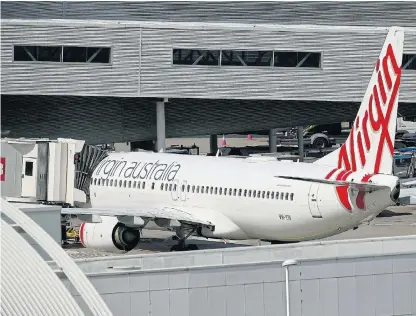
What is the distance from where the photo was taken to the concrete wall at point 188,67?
2827 inches

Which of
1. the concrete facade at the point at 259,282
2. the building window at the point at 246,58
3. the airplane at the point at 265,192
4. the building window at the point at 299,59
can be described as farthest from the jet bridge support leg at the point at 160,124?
the concrete facade at the point at 259,282

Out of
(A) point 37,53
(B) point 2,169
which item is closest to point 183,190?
(B) point 2,169

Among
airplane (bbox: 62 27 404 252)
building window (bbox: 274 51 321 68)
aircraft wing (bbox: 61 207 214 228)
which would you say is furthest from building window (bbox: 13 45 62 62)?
aircraft wing (bbox: 61 207 214 228)

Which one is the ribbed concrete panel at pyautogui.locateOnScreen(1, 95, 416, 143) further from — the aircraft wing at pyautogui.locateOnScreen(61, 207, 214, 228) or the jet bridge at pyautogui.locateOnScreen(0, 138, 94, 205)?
the aircraft wing at pyautogui.locateOnScreen(61, 207, 214, 228)

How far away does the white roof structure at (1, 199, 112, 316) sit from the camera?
83.8 ft

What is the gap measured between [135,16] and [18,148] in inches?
1164

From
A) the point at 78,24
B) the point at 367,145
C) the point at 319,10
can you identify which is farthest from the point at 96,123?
the point at 367,145

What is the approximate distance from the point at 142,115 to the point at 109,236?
82.6 ft

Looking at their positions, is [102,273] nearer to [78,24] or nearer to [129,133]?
[78,24]

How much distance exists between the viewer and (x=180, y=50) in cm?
7288

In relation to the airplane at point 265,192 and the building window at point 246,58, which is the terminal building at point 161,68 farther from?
the airplane at point 265,192

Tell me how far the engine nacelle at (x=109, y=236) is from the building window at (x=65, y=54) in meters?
20.3

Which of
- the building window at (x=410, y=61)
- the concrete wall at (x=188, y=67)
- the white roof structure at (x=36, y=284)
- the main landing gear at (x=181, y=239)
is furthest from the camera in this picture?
the building window at (x=410, y=61)

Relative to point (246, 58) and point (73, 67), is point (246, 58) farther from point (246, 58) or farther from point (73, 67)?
point (73, 67)
